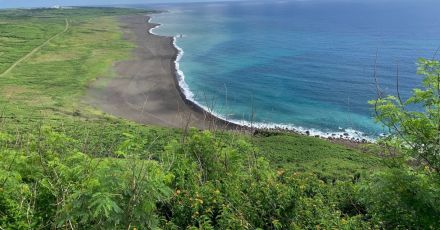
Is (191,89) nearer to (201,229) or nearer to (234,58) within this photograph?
(234,58)

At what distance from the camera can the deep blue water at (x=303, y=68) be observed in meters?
65.4

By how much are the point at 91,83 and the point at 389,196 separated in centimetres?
7472

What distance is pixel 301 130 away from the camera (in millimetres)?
59781

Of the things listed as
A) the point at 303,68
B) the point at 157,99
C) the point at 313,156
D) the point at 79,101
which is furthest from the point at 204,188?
the point at 303,68

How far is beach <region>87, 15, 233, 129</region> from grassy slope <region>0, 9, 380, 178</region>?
10.8ft

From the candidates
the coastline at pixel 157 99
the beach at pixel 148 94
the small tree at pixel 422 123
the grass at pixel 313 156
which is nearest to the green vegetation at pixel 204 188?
the small tree at pixel 422 123

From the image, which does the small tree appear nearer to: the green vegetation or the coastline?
the green vegetation

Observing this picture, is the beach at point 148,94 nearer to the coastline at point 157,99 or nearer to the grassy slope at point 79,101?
the coastline at point 157,99

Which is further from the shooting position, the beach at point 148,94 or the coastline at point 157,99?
the beach at point 148,94

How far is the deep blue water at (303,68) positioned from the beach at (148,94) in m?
3.42

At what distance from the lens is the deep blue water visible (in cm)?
6538

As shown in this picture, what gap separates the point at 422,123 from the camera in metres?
12.1

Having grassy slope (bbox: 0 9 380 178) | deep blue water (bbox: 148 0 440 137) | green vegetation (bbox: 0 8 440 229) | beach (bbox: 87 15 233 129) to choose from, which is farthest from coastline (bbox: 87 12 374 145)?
green vegetation (bbox: 0 8 440 229)

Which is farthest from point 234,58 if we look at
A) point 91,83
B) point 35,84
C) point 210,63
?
point 35,84
